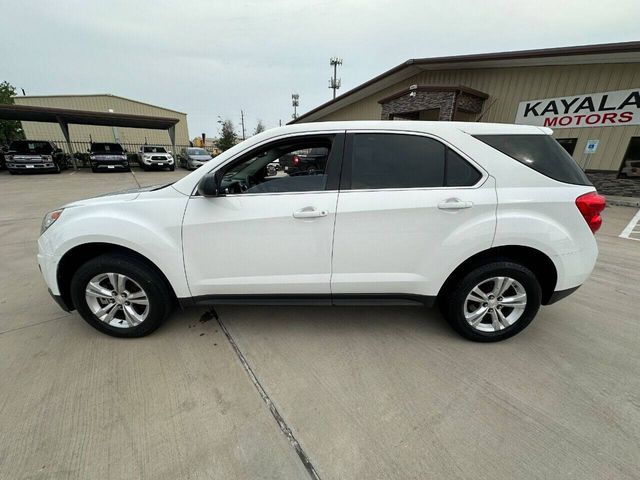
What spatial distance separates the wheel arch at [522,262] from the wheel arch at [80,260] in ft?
7.78

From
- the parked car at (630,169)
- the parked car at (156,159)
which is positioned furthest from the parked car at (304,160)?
the parked car at (156,159)

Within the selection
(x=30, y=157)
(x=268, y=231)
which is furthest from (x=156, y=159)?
(x=268, y=231)

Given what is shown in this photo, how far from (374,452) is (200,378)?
4.17 feet

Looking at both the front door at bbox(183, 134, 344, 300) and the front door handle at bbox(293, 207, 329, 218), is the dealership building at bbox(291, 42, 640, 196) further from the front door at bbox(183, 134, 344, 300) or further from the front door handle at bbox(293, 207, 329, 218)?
the front door handle at bbox(293, 207, 329, 218)

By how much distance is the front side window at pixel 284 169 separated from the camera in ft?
7.46

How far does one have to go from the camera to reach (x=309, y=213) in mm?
2154

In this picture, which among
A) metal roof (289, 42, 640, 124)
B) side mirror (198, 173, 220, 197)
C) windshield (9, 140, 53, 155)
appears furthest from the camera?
windshield (9, 140, 53, 155)

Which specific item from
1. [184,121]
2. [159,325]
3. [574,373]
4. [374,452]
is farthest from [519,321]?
[184,121]

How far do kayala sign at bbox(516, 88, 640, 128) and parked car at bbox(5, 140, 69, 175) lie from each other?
2242cm

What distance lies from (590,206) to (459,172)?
959 millimetres

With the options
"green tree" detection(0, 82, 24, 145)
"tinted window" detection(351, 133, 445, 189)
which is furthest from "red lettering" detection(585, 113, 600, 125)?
"green tree" detection(0, 82, 24, 145)

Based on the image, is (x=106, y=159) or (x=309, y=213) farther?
(x=106, y=159)

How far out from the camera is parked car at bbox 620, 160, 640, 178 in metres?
9.37

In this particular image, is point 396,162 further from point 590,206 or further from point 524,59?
point 524,59
